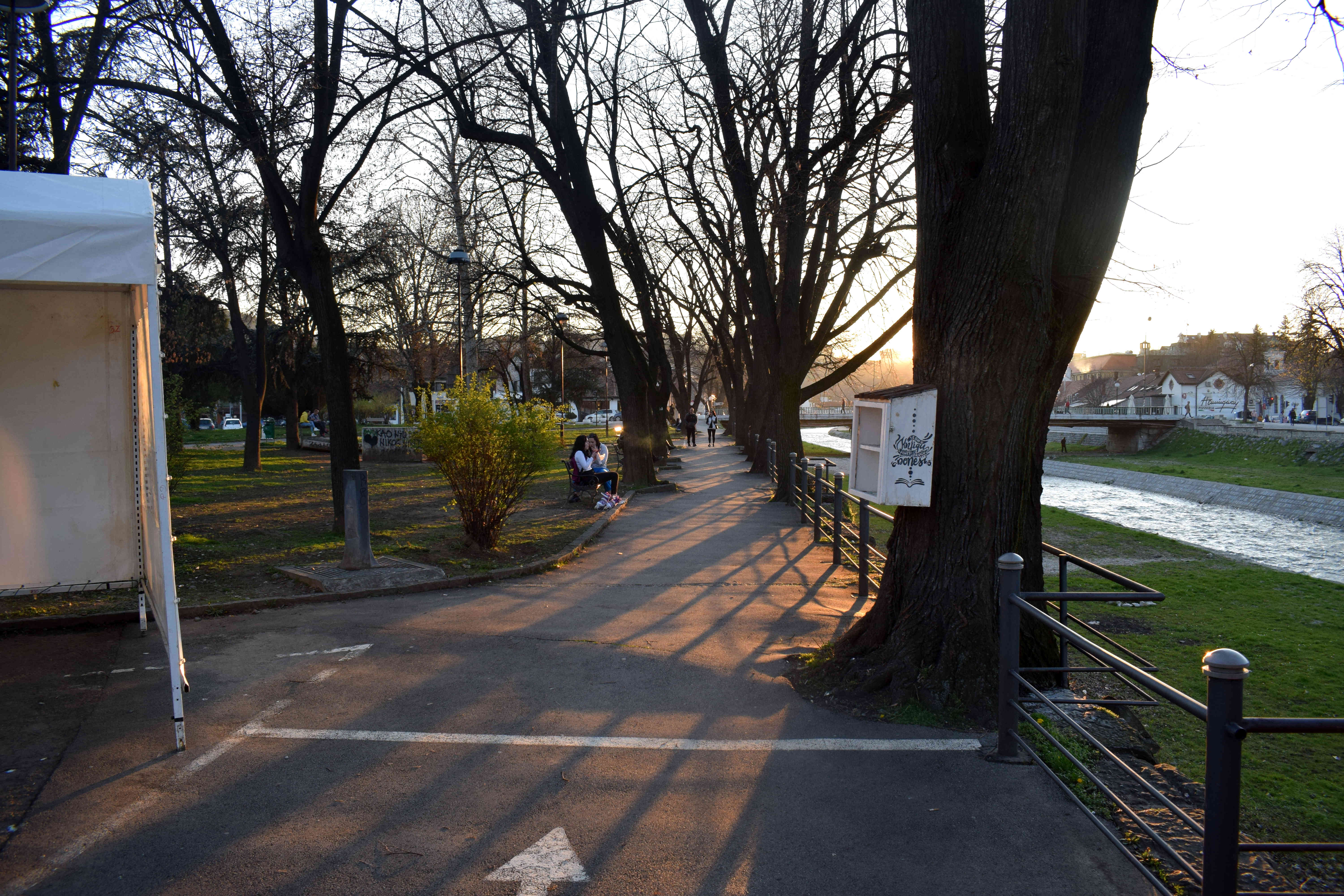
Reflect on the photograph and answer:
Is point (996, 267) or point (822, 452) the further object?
point (822, 452)

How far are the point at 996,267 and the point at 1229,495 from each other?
100 ft

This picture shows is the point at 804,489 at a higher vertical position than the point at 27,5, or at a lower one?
lower

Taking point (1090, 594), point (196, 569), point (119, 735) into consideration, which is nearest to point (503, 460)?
point (196, 569)

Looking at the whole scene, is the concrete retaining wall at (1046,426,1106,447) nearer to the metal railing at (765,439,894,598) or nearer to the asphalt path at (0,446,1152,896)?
the metal railing at (765,439,894,598)

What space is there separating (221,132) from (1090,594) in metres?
14.0

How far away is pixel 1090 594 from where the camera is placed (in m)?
4.22

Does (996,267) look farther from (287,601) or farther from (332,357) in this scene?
(332,357)

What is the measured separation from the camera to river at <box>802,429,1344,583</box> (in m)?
17.8

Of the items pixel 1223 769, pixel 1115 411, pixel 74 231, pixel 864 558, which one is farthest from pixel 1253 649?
pixel 1115 411

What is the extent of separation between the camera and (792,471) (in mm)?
17953

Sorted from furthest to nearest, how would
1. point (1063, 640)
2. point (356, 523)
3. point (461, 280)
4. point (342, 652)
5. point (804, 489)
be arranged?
1. point (461, 280)
2. point (804, 489)
3. point (356, 523)
4. point (342, 652)
5. point (1063, 640)

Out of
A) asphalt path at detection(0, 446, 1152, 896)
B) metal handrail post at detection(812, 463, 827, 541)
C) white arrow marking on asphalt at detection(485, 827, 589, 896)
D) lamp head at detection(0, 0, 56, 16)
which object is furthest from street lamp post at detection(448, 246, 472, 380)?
white arrow marking on asphalt at detection(485, 827, 589, 896)

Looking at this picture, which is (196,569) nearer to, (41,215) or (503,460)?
(503,460)

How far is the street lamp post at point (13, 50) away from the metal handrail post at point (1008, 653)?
345 inches
